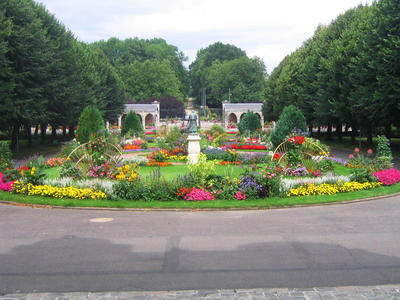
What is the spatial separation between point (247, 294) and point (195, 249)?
232 cm

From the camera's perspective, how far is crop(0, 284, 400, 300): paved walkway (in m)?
6.44

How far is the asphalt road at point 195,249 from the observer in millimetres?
7109

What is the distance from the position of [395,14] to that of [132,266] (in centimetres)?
2517

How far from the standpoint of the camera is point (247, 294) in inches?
258

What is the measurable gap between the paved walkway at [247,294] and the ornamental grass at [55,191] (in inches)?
294

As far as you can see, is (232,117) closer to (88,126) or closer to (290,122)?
Answer: (290,122)

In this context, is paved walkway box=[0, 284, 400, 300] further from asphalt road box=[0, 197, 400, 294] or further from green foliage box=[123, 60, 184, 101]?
green foliage box=[123, 60, 184, 101]

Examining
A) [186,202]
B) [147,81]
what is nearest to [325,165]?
[186,202]

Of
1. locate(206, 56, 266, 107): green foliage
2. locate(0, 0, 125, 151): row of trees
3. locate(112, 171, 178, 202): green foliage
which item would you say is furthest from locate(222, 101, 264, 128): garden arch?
locate(112, 171, 178, 202): green foliage

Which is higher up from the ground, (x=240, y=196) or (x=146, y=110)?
(x=146, y=110)

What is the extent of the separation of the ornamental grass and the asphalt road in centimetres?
141

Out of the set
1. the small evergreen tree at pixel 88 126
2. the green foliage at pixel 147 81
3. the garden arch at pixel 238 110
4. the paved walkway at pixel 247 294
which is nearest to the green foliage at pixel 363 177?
the paved walkway at pixel 247 294

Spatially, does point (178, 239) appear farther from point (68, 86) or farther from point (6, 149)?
point (68, 86)

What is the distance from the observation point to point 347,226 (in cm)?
1064
